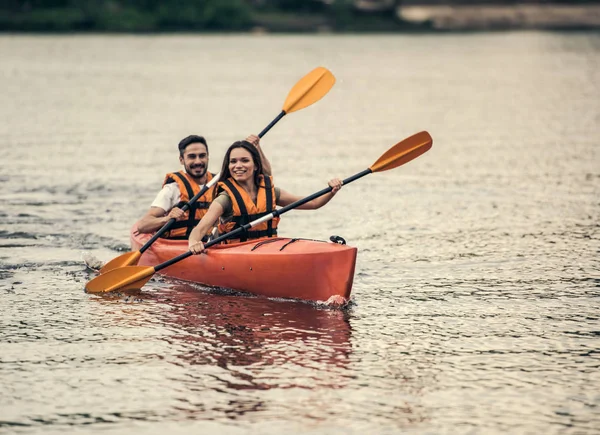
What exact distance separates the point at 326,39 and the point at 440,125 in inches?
2250

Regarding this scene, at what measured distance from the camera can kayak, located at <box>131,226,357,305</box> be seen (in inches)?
372

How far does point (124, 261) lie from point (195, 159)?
1.14 m

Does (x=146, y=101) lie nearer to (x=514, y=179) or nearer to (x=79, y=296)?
(x=514, y=179)

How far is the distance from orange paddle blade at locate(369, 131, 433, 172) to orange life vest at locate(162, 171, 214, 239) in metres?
1.64

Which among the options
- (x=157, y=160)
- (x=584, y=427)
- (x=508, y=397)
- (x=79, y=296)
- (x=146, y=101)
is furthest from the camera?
(x=146, y=101)

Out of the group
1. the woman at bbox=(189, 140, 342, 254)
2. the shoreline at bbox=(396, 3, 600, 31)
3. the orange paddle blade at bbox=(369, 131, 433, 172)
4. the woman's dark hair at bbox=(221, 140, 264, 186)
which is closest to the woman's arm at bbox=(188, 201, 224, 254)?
the woman at bbox=(189, 140, 342, 254)

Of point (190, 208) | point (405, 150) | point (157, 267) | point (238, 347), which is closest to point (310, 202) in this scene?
point (405, 150)

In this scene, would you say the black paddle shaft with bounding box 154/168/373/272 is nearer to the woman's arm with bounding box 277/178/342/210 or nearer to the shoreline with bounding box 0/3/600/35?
the woman's arm with bounding box 277/178/342/210

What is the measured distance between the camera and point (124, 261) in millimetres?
10727

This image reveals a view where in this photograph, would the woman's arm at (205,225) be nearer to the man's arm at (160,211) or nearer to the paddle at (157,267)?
the paddle at (157,267)

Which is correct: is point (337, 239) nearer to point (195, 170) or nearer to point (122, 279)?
point (195, 170)

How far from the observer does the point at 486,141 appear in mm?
22562

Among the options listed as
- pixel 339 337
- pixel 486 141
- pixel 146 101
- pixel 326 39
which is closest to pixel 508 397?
pixel 339 337

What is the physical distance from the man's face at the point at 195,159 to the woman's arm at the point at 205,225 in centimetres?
92
